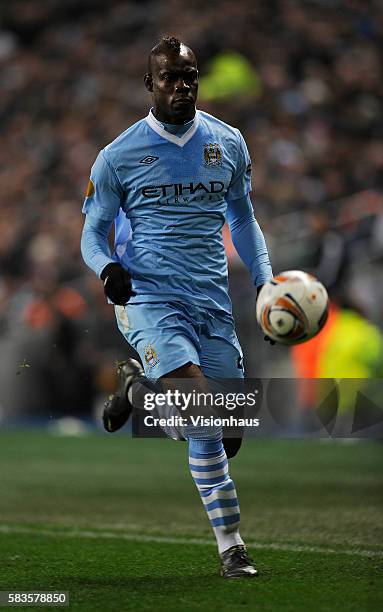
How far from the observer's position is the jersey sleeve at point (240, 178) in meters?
5.04

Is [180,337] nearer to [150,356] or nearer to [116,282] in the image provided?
[150,356]

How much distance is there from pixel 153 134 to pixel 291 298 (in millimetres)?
948

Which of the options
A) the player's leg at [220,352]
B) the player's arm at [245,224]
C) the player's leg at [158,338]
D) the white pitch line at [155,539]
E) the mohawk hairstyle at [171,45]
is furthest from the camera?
the white pitch line at [155,539]

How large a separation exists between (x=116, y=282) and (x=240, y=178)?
768 millimetres

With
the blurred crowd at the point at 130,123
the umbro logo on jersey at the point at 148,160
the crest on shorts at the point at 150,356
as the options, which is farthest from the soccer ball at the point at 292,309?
the blurred crowd at the point at 130,123

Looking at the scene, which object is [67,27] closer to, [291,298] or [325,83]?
[325,83]

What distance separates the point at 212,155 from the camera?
4906mm

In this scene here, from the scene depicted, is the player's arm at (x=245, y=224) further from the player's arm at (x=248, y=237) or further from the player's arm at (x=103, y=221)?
the player's arm at (x=103, y=221)

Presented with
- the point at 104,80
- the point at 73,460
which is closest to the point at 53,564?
the point at 73,460

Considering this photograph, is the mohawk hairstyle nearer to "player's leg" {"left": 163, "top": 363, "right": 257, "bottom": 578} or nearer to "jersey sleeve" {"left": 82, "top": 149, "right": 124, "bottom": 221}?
"jersey sleeve" {"left": 82, "top": 149, "right": 124, "bottom": 221}

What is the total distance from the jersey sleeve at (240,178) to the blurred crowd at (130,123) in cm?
555

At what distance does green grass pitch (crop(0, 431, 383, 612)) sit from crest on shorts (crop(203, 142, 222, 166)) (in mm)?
1725

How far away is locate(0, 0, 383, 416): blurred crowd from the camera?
12047 mm

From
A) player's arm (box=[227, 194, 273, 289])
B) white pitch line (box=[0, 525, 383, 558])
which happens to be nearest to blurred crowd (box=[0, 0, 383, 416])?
white pitch line (box=[0, 525, 383, 558])
